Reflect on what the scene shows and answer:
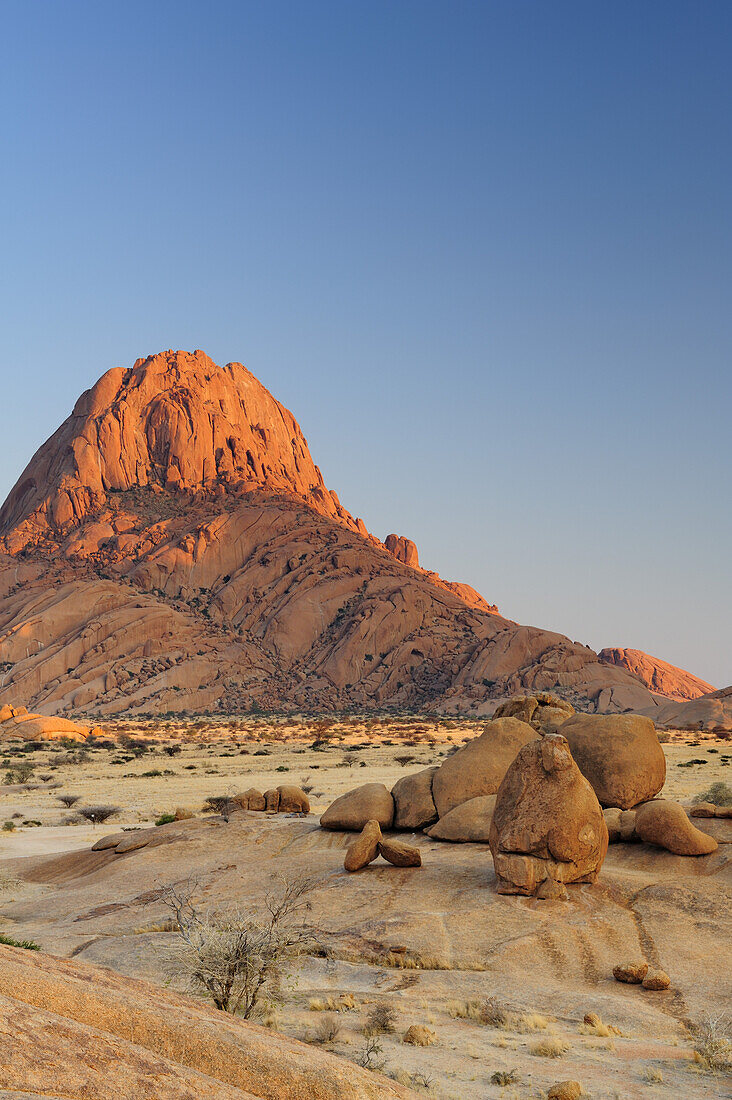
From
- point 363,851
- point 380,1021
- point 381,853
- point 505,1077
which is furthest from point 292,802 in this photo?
point 505,1077

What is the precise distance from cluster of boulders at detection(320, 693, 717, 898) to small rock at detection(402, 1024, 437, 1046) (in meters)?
5.52

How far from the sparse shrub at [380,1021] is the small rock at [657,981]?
3701mm

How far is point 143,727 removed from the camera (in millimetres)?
78688

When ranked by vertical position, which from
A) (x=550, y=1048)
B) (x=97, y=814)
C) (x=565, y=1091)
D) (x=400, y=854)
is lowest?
(x=97, y=814)

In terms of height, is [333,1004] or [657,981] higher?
[657,981]

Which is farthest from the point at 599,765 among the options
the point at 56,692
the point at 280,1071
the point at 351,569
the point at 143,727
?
the point at 351,569

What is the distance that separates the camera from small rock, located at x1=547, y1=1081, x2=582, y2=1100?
819cm

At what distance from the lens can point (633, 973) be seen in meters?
12.3

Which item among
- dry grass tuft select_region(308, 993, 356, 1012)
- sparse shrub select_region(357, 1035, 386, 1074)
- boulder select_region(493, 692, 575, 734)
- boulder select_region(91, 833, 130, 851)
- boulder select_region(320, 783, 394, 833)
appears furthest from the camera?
boulder select_region(493, 692, 575, 734)

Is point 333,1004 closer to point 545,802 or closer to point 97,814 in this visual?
point 545,802

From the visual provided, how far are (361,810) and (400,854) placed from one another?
137 inches

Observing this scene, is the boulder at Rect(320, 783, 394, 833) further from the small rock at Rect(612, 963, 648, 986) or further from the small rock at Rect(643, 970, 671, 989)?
the small rock at Rect(643, 970, 671, 989)

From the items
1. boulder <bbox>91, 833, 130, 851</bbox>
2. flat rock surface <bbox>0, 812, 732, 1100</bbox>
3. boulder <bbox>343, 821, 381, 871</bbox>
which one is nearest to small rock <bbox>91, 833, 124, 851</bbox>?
boulder <bbox>91, 833, 130, 851</bbox>

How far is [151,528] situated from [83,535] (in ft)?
33.0
